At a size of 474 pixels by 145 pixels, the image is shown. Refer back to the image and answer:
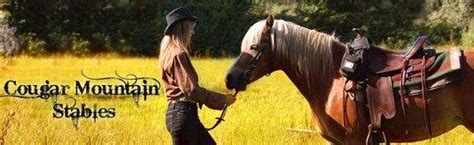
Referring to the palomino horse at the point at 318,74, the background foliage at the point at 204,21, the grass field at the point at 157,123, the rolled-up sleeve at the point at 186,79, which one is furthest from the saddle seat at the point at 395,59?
the background foliage at the point at 204,21

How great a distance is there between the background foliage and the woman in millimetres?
20091

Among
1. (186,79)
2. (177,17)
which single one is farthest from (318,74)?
(177,17)

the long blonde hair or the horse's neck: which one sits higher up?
the long blonde hair

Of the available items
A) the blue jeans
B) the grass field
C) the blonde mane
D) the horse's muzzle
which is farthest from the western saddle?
the grass field

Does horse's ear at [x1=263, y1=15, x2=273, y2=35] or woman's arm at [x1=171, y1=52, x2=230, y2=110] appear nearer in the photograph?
woman's arm at [x1=171, y1=52, x2=230, y2=110]

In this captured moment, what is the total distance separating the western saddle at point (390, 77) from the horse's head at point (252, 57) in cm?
52

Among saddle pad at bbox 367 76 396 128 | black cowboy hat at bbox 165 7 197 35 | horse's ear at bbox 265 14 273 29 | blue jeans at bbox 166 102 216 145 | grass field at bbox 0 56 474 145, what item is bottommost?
grass field at bbox 0 56 474 145

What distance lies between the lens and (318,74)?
4676 millimetres

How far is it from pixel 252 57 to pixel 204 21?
22.6m

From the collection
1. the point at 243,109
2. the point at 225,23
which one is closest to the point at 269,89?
the point at 243,109

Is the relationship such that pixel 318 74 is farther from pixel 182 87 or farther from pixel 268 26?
pixel 182 87

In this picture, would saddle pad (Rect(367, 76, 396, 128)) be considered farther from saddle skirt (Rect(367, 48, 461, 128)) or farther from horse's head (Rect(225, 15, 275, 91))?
horse's head (Rect(225, 15, 275, 91))

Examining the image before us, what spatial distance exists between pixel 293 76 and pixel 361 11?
83.4 feet

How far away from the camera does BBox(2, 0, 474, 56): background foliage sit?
2519 cm
